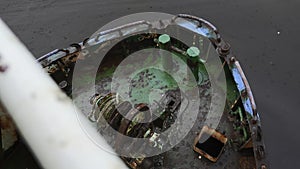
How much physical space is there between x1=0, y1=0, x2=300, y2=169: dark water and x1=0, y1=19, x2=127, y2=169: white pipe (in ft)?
12.4

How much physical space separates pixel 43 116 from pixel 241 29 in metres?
4.54

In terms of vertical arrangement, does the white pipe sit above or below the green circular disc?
above

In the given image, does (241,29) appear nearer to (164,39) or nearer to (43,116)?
(164,39)

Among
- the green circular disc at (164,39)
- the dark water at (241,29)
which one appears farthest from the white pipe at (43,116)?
the dark water at (241,29)

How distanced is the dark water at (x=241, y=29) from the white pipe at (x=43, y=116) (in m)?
3.77

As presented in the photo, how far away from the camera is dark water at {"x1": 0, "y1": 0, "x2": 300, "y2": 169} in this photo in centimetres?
439

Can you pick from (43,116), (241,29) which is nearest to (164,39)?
(241,29)

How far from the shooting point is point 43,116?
74 centimetres

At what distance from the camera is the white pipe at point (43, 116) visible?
2.24 ft

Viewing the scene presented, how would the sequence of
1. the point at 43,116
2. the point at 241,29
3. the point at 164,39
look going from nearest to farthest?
the point at 43,116 → the point at 164,39 → the point at 241,29

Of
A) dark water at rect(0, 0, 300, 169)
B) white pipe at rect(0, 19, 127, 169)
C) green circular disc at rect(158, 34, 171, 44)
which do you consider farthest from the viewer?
dark water at rect(0, 0, 300, 169)

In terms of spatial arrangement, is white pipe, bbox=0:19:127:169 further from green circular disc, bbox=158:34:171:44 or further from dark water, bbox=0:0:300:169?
dark water, bbox=0:0:300:169

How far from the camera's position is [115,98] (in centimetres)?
363

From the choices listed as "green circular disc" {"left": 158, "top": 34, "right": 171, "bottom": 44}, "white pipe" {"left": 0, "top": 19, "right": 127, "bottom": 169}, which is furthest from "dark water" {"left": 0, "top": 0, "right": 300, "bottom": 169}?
"white pipe" {"left": 0, "top": 19, "right": 127, "bottom": 169}
